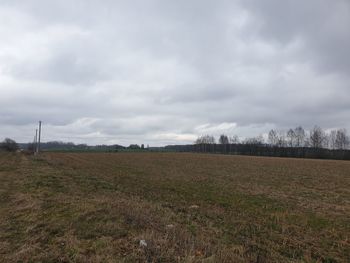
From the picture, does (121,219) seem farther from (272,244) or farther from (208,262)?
(272,244)

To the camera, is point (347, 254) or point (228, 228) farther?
point (228, 228)

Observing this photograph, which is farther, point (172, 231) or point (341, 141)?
point (341, 141)

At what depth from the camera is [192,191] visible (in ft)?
55.8

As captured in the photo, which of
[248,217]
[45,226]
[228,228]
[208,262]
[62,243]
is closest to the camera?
[208,262]

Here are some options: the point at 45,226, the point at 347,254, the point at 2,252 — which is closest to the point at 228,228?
the point at 347,254

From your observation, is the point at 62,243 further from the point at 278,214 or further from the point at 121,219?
the point at 278,214

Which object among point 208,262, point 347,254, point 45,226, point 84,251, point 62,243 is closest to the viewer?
point 208,262

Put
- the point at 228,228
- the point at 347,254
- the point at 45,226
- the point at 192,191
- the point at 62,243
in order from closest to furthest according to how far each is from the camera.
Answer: the point at 62,243 < the point at 347,254 < the point at 45,226 < the point at 228,228 < the point at 192,191

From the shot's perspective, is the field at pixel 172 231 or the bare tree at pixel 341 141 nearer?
the field at pixel 172 231

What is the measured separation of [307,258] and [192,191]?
1049cm

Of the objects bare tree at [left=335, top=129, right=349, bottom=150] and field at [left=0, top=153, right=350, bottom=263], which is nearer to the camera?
field at [left=0, top=153, right=350, bottom=263]

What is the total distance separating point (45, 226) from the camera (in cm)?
808

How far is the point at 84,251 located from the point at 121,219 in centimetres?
226

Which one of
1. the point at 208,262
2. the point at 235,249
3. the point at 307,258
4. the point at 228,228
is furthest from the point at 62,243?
the point at 307,258
